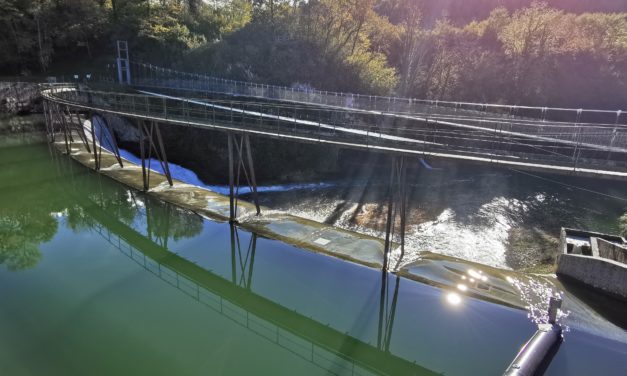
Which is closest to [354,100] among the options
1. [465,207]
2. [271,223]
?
[465,207]

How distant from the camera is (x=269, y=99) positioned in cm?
2520

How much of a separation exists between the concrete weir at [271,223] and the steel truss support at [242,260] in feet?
1.58

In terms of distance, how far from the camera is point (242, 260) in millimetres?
12562

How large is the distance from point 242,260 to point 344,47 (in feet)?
96.6

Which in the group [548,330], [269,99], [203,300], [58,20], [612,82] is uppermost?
[58,20]

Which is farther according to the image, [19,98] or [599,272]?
[19,98]

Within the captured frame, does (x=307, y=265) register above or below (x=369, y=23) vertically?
below

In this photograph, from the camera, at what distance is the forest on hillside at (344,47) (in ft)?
111

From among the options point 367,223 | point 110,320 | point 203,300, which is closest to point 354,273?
point 203,300

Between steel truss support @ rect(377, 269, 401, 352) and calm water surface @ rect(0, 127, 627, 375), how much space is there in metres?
0.03

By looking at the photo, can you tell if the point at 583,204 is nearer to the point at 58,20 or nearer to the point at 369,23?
the point at 369,23

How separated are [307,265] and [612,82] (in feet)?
115

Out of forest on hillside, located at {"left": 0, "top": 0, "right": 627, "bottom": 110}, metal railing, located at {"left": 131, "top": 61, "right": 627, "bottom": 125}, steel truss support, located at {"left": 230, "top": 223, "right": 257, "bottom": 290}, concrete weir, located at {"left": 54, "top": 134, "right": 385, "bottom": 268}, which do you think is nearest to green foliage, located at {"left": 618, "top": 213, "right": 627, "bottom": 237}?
metal railing, located at {"left": 131, "top": 61, "right": 627, "bottom": 125}

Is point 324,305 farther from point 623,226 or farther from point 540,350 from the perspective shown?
point 623,226
